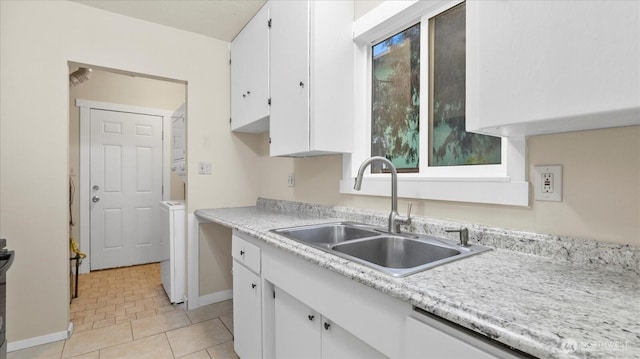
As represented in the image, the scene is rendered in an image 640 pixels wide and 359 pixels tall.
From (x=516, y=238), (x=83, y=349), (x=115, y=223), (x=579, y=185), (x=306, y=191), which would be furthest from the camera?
(x=115, y=223)

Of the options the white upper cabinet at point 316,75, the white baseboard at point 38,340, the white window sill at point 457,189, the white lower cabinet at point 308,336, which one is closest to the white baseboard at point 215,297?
the white baseboard at point 38,340

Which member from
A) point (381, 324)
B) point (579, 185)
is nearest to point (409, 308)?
point (381, 324)

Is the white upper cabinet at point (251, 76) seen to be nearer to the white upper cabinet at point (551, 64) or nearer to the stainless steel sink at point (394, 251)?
the stainless steel sink at point (394, 251)

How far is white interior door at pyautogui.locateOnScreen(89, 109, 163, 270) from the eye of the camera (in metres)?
3.54

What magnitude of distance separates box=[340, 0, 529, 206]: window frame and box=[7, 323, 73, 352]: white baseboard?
7.01ft

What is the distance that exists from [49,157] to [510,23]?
2645 millimetres

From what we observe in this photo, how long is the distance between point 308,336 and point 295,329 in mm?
104

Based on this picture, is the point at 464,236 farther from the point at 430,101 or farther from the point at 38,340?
the point at 38,340

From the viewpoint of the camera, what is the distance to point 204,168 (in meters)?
2.60

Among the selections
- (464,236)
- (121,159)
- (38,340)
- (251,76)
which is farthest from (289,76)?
(121,159)

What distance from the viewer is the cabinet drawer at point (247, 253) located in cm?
150

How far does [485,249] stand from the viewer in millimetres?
1094

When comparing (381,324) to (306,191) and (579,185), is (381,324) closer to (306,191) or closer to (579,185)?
(579,185)

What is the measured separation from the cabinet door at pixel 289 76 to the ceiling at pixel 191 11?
1.12 ft
